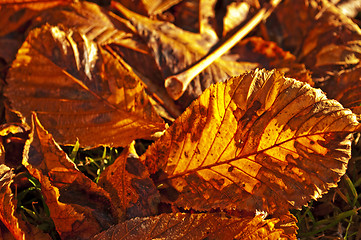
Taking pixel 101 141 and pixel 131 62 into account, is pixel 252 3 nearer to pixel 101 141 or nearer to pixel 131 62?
pixel 131 62

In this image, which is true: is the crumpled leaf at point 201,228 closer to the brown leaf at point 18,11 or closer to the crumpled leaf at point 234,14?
the crumpled leaf at point 234,14

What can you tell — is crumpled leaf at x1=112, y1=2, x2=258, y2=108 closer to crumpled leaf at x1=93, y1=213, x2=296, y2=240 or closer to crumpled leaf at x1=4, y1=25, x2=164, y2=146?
crumpled leaf at x1=4, y1=25, x2=164, y2=146

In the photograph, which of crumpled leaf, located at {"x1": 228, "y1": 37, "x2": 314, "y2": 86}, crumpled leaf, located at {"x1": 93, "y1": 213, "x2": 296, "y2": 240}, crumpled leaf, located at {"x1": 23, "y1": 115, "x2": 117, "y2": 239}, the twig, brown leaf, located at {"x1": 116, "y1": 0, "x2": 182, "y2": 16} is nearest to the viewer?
crumpled leaf, located at {"x1": 93, "y1": 213, "x2": 296, "y2": 240}

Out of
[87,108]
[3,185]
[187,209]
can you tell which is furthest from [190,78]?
[3,185]

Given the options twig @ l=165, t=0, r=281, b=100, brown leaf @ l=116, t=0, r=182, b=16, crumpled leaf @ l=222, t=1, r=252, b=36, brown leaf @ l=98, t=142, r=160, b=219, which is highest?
crumpled leaf @ l=222, t=1, r=252, b=36

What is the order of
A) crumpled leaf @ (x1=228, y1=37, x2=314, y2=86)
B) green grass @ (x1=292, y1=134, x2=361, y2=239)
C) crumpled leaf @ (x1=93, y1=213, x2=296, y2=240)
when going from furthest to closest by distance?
crumpled leaf @ (x1=228, y1=37, x2=314, y2=86), green grass @ (x1=292, y1=134, x2=361, y2=239), crumpled leaf @ (x1=93, y1=213, x2=296, y2=240)

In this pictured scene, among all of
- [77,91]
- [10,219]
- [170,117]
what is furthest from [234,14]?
[10,219]

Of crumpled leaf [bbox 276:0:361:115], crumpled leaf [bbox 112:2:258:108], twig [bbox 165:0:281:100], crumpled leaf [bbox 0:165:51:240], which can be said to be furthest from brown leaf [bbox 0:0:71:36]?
crumpled leaf [bbox 276:0:361:115]

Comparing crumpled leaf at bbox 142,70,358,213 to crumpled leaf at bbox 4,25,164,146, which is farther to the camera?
crumpled leaf at bbox 4,25,164,146

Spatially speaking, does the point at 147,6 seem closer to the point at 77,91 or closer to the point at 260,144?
the point at 77,91
